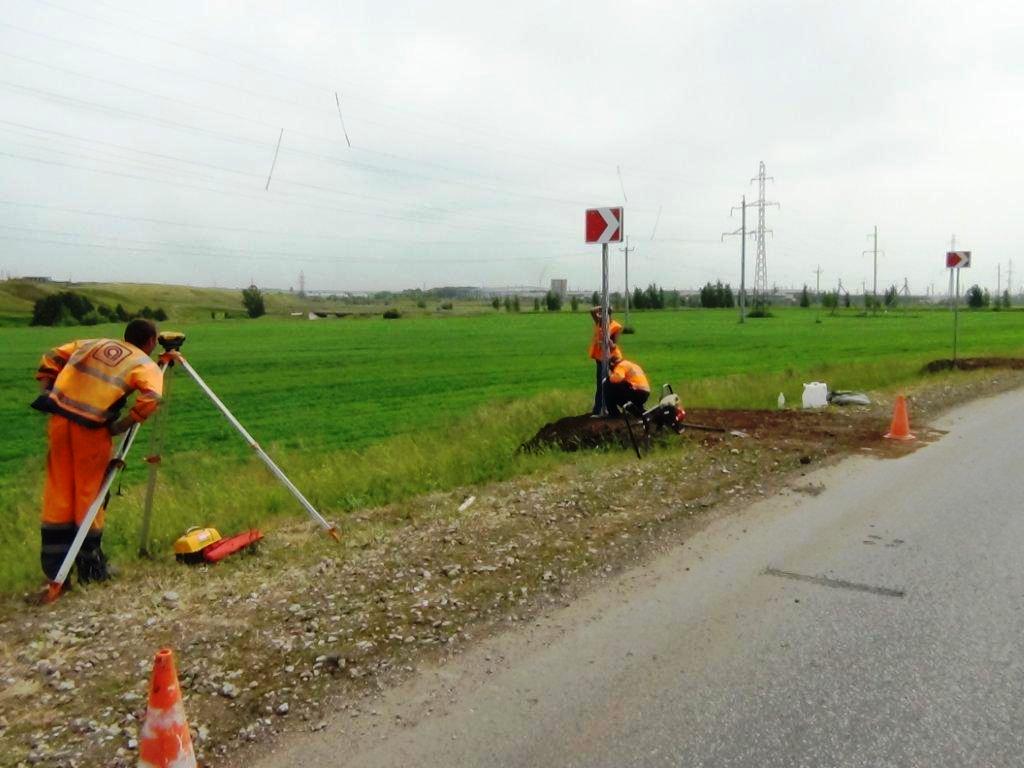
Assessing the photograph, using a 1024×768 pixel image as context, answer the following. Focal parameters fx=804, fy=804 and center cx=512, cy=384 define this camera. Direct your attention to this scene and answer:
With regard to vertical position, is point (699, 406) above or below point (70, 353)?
below

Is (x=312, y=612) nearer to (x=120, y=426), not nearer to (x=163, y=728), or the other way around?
(x=163, y=728)

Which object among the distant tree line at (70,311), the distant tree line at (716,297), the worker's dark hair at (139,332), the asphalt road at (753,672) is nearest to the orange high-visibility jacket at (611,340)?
the asphalt road at (753,672)

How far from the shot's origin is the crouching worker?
1006 cm

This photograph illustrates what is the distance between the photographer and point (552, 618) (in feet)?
15.0

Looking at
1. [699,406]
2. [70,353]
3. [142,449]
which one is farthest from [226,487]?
[699,406]

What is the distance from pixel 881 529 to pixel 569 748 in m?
4.11

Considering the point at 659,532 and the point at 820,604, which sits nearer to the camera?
the point at 820,604

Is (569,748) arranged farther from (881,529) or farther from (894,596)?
(881,529)

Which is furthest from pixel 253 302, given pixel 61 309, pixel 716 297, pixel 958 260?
pixel 958 260

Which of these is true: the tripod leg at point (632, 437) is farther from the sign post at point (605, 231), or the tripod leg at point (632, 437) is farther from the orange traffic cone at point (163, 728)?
the orange traffic cone at point (163, 728)

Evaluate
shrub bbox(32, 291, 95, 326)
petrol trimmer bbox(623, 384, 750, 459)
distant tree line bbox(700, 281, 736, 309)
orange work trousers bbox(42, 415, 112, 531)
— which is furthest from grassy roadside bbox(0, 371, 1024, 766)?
distant tree line bbox(700, 281, 736, 309)

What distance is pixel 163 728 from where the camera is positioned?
117 inches

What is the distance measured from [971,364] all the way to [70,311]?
2182 inches

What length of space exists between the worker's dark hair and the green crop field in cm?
62
